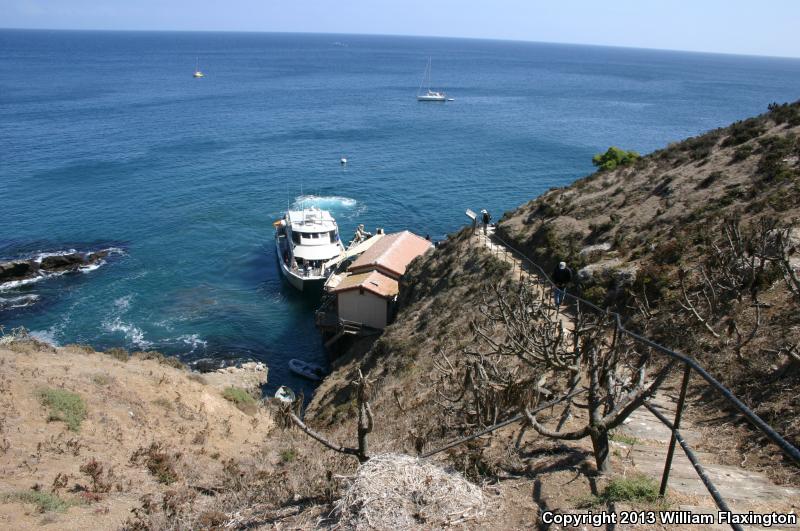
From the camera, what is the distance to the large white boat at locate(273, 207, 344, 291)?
147ft

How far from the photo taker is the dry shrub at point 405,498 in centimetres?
825

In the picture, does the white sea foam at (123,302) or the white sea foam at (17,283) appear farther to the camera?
the white sea foam at (17,283)

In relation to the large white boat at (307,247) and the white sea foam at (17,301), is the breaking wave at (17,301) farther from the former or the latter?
the large white boat at (307,247)

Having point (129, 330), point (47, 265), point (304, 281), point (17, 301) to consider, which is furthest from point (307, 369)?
point (47, 265)

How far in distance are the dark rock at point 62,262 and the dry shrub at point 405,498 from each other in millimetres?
47041

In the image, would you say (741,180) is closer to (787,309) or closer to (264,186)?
(787,309)

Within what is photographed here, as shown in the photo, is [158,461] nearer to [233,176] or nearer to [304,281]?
[304,281]

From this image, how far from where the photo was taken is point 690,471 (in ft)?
31.5

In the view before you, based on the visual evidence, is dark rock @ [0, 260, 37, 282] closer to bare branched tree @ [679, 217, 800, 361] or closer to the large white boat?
the large white boat

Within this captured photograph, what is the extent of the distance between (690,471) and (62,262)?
50.7m

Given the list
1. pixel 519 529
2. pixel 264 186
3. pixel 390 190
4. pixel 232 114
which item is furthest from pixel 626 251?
pixel 232 114

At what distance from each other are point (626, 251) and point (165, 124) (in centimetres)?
9227

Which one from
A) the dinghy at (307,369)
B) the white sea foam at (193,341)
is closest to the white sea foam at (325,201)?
the white sea foam at (193,341)

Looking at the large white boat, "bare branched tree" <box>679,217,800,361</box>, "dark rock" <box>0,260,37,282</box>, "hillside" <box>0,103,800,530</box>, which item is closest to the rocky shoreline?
"dark rock" <box>0,260,37,282</box>
